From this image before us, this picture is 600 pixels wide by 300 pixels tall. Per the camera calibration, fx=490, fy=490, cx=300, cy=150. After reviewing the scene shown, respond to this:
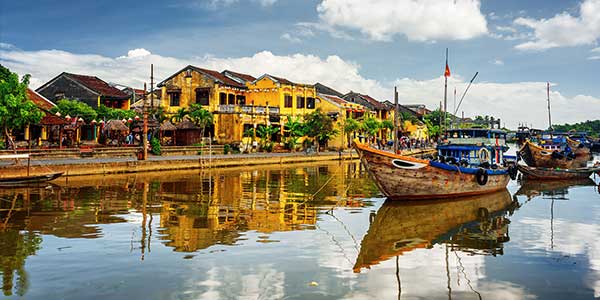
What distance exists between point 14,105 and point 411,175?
22896 millimetres

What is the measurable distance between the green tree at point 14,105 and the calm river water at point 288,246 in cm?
922

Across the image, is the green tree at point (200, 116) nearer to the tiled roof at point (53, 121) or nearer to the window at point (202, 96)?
the window at point (202, 96)

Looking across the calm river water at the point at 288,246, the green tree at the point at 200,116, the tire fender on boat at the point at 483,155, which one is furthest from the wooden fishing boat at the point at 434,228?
the green tree at the point at 200,116

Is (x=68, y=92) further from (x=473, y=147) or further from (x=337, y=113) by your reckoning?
(x=473, y=147)

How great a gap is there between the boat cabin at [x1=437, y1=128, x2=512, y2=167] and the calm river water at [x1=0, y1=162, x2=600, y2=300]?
3.23 meters

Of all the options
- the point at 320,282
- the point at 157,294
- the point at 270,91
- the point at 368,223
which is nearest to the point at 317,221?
the point at 368,223

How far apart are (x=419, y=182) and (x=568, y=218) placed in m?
5.36

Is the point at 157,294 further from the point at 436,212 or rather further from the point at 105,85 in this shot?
the point at 105,85

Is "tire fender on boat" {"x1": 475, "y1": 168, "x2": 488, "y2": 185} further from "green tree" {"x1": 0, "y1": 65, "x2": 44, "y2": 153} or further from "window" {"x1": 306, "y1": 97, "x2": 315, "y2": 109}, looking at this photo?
"window" {"x1": 306, "y1": 97, "x2": 315, "y2": 109}

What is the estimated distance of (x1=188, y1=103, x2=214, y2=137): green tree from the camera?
146ft

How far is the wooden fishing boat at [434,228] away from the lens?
472 inches

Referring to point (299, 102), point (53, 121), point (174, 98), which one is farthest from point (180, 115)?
point (299, 102)

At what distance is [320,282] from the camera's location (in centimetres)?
904

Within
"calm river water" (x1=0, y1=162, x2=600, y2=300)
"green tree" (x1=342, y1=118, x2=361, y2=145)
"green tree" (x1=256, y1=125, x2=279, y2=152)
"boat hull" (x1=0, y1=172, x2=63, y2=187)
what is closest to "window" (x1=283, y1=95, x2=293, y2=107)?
"green tree" (x1=256, y1=125, x2=279, y2=152)
